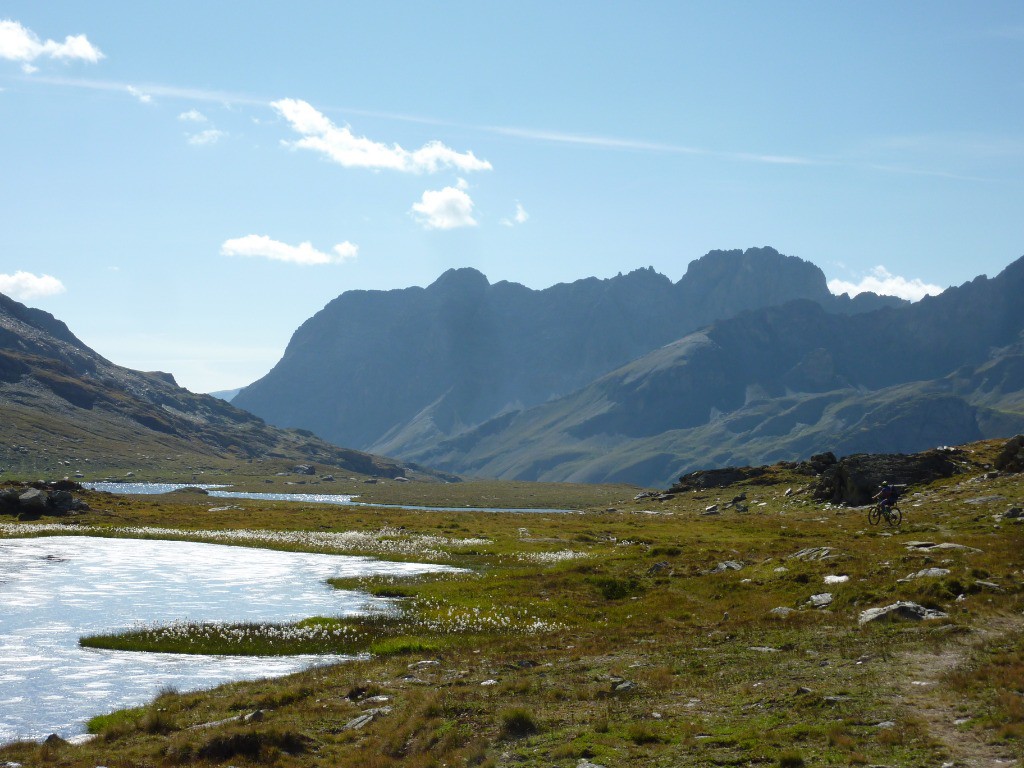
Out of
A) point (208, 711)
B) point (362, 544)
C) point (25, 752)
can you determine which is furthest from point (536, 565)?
point (25, 752)

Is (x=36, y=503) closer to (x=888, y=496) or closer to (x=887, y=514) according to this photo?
(x=887, y=514)

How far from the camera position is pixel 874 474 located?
8725cm

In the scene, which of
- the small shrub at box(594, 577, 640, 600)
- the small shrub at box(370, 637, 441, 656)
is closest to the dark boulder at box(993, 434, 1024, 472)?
the small shrub at box(594, 577, 640, 600)

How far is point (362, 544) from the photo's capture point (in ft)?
246

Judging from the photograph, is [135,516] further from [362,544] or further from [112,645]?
[112,645]

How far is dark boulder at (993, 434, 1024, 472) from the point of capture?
72125mm

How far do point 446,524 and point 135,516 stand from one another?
3649 centimetres

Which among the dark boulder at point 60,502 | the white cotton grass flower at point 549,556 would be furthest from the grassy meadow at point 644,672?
the dark boulder at point 60,502

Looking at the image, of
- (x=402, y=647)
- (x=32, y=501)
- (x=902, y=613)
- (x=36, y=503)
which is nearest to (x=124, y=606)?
(x=402, y=647)

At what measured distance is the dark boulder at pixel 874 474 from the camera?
283 ft

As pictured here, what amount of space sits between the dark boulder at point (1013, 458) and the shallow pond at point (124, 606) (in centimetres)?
5192

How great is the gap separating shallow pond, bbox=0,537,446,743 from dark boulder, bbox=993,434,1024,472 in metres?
51.9

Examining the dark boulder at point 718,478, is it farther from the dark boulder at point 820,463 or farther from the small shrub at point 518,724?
the small shrub at point 518,724

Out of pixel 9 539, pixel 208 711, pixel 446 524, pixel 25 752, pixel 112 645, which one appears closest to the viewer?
pixel 25 752
